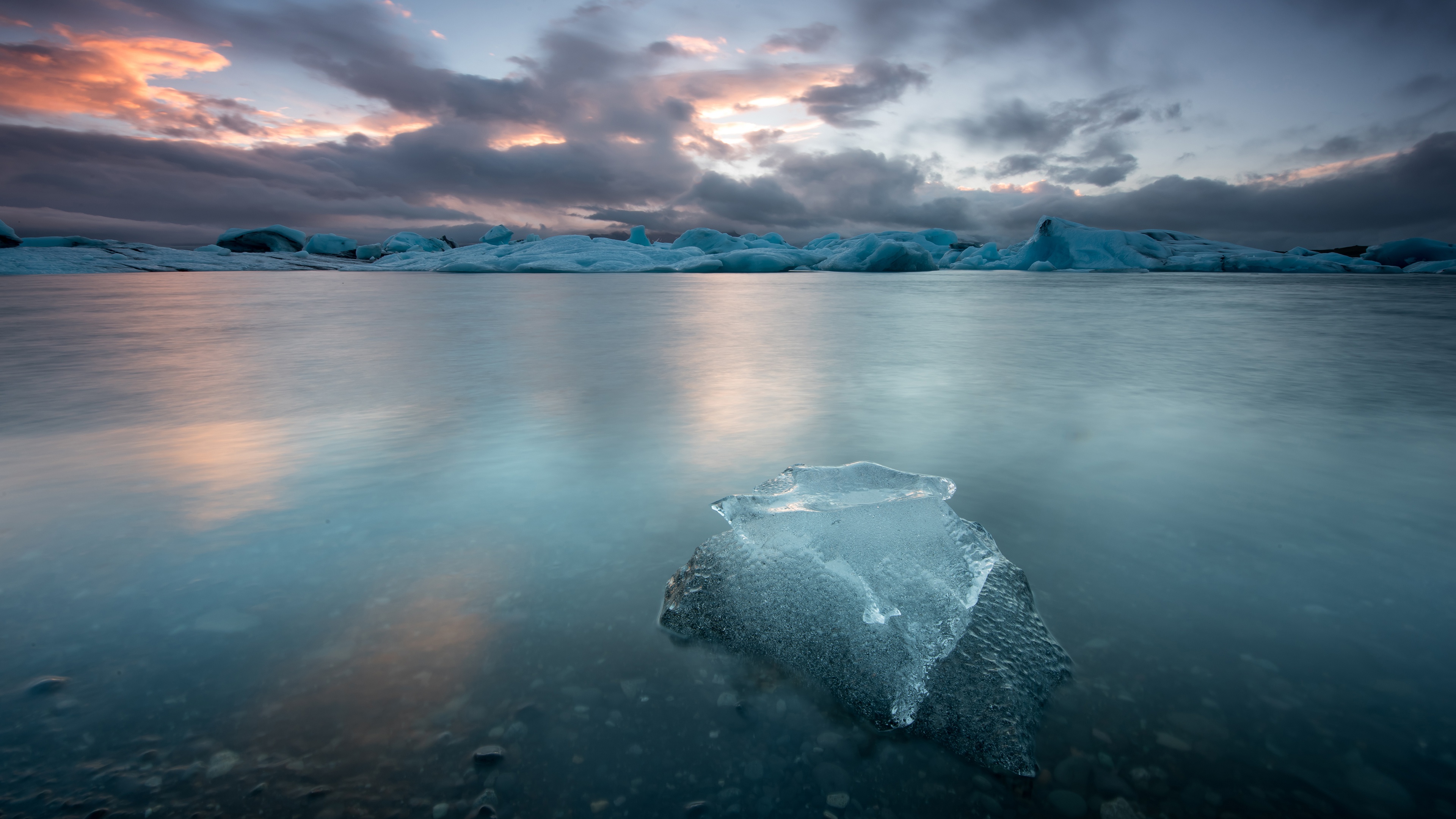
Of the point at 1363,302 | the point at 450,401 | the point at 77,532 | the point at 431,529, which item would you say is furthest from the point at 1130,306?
the point at 77,532

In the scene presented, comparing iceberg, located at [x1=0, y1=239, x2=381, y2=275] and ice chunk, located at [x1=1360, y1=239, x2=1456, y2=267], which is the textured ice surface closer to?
iceberg, located at [x1=0, y1=239, x2=381, y2=275]

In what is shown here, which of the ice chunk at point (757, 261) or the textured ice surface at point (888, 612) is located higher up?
the ice chunk at point (757, 261)

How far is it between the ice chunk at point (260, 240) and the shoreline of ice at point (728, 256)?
0.08 metres

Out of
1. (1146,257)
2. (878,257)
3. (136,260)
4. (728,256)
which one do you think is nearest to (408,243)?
(136,260)

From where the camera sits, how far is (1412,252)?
42906mm

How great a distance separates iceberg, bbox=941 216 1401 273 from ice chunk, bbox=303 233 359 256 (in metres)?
59.2

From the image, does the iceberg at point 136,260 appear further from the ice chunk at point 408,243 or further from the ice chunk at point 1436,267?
the ice chunk at point 1436,267

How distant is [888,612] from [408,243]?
6763 centimetres

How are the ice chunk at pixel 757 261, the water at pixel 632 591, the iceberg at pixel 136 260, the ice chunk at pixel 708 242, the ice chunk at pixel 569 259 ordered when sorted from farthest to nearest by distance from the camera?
the ice chunk at pixel 708 242 → the ice chunk at pixel 757 261 → the ice chunk at pixel 569 259 → the iceberg at pixel 136 260 → the water at pixel 632 591

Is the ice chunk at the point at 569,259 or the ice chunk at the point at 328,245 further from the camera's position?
the ice chunk at the point at 328,245

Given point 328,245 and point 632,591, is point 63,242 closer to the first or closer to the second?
point 328,245

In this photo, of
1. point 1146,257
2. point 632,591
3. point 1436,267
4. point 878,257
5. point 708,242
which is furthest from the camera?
point 708,242

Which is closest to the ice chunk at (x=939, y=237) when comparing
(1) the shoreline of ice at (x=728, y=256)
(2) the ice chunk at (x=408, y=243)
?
(1) the shoreline of ice at (x=728, y=256)

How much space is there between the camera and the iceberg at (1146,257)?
4372 centimetres
